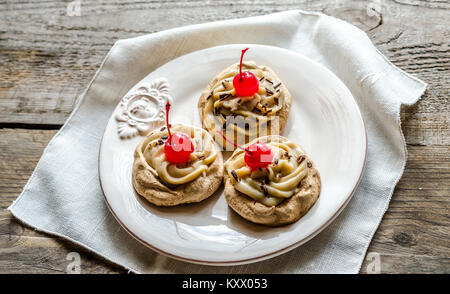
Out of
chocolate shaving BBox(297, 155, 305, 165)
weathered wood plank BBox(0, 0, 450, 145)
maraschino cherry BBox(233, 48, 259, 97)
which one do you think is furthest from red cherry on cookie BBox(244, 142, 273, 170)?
weathered wood plank BBox(0, 0, 450, 145)

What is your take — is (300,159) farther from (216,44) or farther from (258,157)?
(216,44)

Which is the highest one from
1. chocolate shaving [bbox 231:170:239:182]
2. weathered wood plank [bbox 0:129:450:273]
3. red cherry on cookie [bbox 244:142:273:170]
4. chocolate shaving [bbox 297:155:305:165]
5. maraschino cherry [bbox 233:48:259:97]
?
maraschino cherry [bbox 233:48:259:97]

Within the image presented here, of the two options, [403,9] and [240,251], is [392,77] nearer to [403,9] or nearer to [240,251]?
[403,9]

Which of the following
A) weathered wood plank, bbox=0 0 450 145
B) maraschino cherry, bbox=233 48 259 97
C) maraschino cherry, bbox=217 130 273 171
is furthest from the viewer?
weathered wood plank, bbox=0 0 450 145

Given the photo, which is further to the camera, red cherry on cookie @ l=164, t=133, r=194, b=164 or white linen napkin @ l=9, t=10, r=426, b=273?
red cherry on cookie @ l=164, t=133, r=194, b=164

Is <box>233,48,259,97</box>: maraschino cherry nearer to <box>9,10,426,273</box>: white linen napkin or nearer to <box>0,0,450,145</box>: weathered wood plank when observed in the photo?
<box>9,10,426,273</box>: white linen napkin

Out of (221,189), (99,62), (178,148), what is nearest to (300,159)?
(221,189)

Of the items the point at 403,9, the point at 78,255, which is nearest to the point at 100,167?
the point at 78,255
